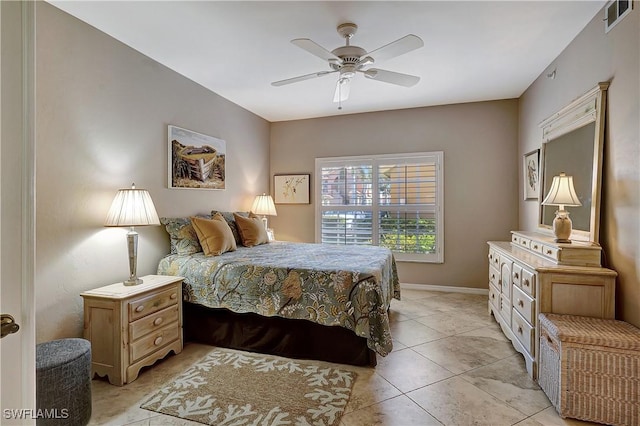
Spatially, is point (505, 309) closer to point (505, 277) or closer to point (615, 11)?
point (505, 277)

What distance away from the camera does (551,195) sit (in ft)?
8.39

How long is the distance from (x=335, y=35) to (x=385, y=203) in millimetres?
2776

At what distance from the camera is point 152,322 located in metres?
2.50

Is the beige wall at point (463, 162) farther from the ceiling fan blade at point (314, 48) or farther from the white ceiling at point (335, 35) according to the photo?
the ceiling fan blade at point (314, 48)

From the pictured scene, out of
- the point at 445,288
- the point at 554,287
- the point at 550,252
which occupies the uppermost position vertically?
the point at 550,252

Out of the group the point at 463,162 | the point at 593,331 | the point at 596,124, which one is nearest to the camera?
the point at 593,331

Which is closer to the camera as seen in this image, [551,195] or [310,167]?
[551,195]

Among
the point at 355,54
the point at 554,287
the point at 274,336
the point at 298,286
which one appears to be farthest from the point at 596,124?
the point at 274,336

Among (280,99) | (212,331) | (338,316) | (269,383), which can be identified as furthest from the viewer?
(280,99)

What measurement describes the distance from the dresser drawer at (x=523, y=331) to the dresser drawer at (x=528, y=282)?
0.81ft

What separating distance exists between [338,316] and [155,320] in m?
1.45

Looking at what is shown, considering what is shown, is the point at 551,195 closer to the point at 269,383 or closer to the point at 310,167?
the point at 269,383

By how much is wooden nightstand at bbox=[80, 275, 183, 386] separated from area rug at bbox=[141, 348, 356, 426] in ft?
1.04

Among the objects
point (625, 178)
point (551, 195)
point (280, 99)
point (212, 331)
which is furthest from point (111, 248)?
point (625, 178)
